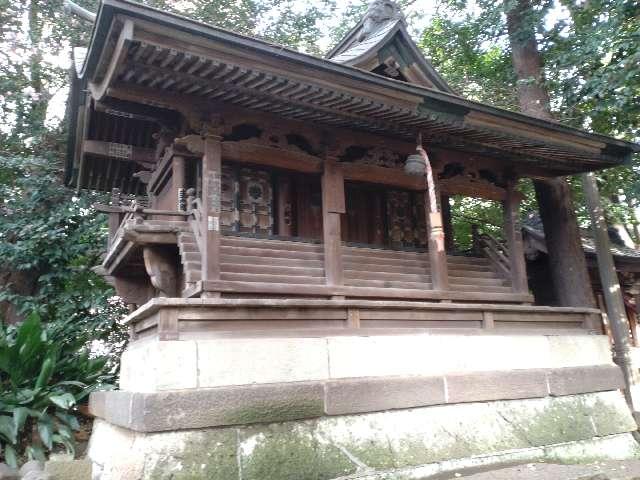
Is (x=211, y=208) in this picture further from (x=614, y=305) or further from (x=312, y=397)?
(x=614, y=305)

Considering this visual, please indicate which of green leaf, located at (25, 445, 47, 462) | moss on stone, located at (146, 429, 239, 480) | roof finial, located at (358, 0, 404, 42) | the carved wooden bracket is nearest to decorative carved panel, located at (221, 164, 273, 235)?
the carved wooden bracket

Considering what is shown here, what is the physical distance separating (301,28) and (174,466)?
1547 cm

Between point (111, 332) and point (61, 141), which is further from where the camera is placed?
point (61, 141)

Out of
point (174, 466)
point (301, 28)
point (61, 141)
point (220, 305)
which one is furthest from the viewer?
point (301, 28)

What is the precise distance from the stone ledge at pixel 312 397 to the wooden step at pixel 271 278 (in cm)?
160

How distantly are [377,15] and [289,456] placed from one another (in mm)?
8068

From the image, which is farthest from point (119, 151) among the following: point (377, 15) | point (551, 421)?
point (551, 421)

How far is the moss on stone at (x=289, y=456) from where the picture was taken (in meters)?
4.75

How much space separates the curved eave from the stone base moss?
3.68 m

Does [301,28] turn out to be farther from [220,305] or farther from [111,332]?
[220,305]

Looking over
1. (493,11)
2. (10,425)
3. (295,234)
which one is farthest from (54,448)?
(493,11)

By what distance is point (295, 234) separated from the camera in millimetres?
8273

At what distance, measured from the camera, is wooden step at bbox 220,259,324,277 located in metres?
6.41

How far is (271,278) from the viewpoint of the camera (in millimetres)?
6633
